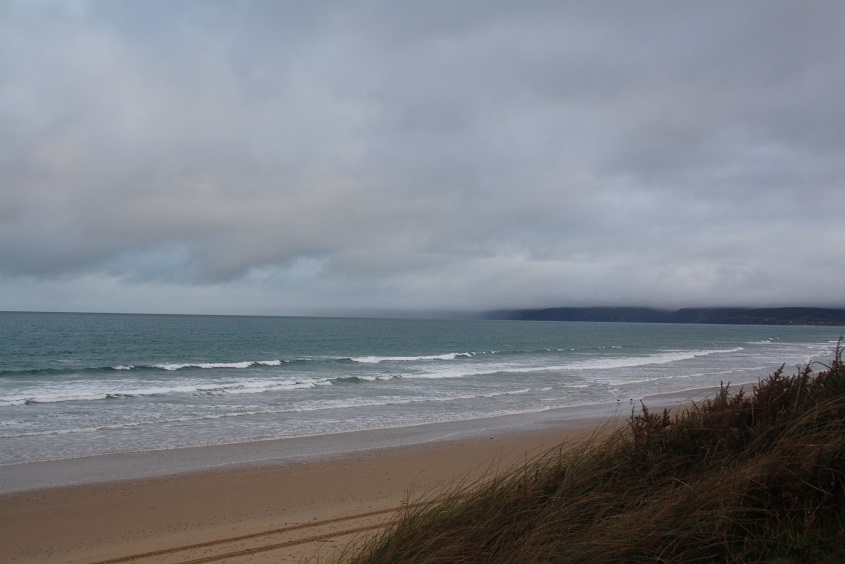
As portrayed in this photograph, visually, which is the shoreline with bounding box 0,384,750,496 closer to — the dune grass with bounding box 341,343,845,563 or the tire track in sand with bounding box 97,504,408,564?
the tire track in sand with bounding box 97,504,408,564

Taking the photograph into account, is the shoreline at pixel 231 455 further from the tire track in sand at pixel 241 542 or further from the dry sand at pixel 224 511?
the tire track in sand at pixel 241 542

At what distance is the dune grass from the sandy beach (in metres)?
1.17

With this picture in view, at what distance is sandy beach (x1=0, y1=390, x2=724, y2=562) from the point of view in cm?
761

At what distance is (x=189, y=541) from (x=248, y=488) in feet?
8.85

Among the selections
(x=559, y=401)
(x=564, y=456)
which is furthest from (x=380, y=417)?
(x=564, y=456)

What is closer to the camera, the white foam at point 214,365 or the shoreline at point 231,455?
the shoreline at point 231,455

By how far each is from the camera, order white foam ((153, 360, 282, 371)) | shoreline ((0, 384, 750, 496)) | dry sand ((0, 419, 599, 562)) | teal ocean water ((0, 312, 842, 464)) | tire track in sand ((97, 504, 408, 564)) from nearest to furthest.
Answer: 1. tire track in sand ((97, 504, 408, 564))
2. dry sand ((0, 419, 599, 562))
3. shoreline ((0, 384, 750, 496))
4. teal ocean water ((0, 312, 842, 464))
5. white foam ((153, 360, 282, 371))

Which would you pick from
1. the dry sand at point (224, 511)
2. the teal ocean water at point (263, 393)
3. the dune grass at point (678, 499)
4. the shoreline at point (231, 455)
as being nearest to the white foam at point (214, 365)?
the teal ocean water at point (263, 393)

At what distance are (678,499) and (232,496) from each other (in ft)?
26.8

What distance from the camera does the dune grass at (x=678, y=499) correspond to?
3.61 m

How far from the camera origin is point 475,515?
4.28 metres

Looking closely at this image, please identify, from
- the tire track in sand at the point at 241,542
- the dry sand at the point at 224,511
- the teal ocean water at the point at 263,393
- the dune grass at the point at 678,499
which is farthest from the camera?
the teal ocean water at the point at 263,393

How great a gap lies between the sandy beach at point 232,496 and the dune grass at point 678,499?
3.83ft

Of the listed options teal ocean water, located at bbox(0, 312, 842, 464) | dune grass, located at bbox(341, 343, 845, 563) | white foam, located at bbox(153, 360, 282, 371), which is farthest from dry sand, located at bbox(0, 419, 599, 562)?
white foam, located at bbox(153, 360, 282, 371)
